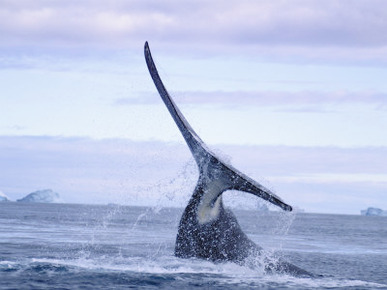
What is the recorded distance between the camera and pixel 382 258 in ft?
113

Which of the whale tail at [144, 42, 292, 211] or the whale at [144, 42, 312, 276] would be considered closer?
the whale tail at [144, 42, 292, 211]

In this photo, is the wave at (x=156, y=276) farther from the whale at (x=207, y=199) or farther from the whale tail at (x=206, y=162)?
the whale tail at (x=206, y=162)

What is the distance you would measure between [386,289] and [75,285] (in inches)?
359

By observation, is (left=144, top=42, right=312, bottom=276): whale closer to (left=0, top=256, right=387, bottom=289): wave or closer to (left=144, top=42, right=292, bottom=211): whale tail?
(left=144, top=42, right=292, bottom=211): whale tail

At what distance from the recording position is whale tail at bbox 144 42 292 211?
17.8 m

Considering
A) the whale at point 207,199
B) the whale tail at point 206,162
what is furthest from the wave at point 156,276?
the whale tail at point 206,162

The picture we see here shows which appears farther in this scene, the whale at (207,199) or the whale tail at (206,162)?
the whale at (207,199)

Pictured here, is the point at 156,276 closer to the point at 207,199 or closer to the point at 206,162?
the point at 207,199

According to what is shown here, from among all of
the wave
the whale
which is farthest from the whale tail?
the wave

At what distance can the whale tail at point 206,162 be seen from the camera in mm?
17781

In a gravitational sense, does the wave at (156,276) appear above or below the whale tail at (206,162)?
below

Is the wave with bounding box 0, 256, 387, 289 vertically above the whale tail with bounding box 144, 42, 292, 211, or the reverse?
the whale tail with bounding box 144, 42, 292, 211

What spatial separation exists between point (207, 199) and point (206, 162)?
3.33 feet

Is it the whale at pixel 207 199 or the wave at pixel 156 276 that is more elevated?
the whale at pixel 207 199
